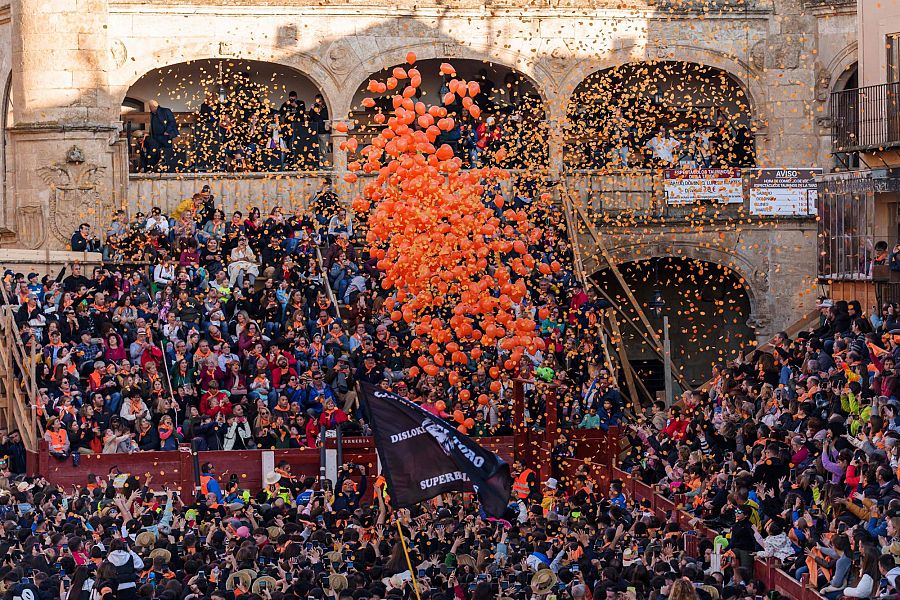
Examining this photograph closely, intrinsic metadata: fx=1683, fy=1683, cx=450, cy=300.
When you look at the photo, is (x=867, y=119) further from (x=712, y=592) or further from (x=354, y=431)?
(x=712, y=592)

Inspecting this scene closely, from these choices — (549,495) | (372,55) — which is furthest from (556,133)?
(549,495)

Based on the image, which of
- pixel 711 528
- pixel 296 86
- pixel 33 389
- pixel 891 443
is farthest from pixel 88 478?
pixel 296 86

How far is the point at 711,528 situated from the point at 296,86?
2065 cm

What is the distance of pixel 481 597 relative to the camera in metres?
16.9

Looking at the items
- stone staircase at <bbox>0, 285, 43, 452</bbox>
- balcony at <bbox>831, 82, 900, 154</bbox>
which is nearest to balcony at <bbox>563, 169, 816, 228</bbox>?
balcony at <bbox>831, 82, 900, 154</bbox>

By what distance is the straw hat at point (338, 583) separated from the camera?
18.3m

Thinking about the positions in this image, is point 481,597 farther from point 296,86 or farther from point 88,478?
point 296,86

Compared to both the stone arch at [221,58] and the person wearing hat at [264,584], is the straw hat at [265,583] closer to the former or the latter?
the person wearing hat at [264,584]

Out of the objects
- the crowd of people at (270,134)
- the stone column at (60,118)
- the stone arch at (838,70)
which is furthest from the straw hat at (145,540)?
the stone arch at (838,70)

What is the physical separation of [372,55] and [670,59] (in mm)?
6656

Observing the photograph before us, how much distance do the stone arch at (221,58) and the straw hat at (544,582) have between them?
20787 mm

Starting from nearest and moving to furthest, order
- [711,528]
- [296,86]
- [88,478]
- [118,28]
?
[711,528] → [88,478] → [118,28] → [296,86]

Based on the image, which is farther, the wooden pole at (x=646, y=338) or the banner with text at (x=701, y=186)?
the banner with text at (x=701, y=186)

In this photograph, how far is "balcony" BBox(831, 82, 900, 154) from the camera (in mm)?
29797
